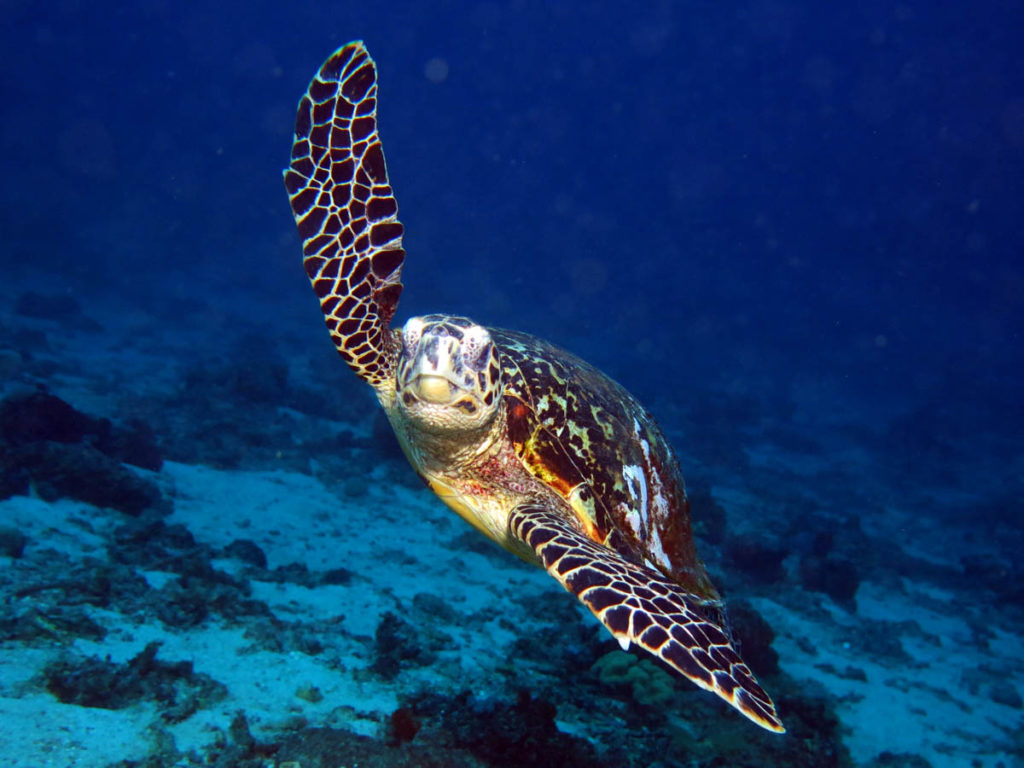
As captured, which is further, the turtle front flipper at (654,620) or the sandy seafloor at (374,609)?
the sandy seafloor at (374,609)

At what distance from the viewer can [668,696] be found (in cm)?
473

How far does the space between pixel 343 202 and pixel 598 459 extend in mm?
2459

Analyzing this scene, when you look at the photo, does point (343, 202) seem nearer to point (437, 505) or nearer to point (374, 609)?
point (374, 609)

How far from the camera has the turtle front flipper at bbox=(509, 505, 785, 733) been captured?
200 centimetres

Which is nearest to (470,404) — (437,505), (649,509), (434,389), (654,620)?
(434,389)

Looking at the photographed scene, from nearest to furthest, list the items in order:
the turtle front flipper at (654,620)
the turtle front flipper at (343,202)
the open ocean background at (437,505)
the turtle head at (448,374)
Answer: the turtle front flipper at (654,620) < the turtle head at (448,374) < the turtle front flipper at (343,202) < the open ocean background at (437,505)

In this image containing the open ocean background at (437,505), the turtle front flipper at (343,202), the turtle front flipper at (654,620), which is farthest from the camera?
the open ocean background at (437,505)

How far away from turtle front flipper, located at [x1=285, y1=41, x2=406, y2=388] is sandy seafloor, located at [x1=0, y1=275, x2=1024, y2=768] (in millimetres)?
2512

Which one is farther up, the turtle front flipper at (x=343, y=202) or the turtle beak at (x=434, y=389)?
the turtle front flipper at (x=343, y=202)

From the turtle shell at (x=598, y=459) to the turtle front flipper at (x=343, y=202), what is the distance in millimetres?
1103

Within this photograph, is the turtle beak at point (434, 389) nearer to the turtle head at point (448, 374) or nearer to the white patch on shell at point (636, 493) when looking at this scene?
the turtle head at point (448, 374)

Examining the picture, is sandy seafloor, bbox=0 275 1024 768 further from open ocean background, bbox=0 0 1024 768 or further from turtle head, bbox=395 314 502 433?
turtle head, bbox=395 314 502 433

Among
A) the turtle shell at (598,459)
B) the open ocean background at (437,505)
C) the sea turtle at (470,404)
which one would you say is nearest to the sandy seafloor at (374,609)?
the open ocean background at (437,505)

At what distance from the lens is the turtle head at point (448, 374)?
2.85 m
